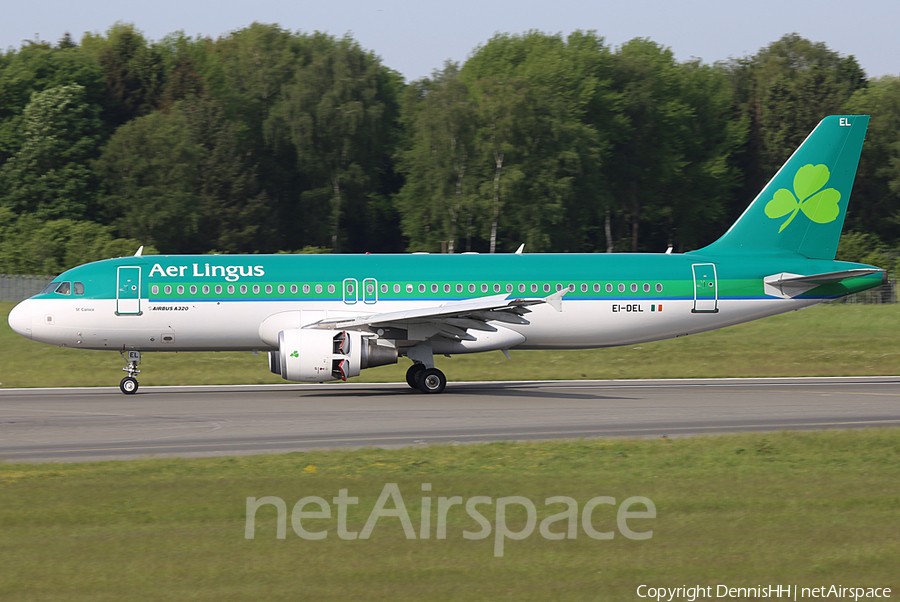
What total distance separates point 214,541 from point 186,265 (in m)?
19.0

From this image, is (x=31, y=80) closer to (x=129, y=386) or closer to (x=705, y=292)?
(x=129, y=386)

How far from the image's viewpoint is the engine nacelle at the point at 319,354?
25212 mm

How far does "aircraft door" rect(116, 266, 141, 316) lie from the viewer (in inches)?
1091

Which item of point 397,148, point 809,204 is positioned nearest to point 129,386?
point 809,204

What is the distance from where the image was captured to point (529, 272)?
28.4m

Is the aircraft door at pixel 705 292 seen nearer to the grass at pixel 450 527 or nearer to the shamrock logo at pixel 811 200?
the shamrock logo at pixel 811 200

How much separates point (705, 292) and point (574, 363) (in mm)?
8567

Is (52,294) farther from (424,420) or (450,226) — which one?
(450,226)

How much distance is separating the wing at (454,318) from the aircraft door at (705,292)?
468cm

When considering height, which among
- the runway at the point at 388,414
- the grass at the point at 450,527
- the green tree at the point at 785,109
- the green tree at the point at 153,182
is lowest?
the grass at the point at 450,527

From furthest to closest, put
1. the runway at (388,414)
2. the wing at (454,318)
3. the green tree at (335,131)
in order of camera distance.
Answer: the green tree at (335,131) → the wing at (454,318) → the runway at (388,414)

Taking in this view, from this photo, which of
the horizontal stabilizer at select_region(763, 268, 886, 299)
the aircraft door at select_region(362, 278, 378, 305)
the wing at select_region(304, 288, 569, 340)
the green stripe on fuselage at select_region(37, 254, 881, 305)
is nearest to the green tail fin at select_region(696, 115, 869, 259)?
the green stripe on fuselage at select_region(37, 254, 881, 305)

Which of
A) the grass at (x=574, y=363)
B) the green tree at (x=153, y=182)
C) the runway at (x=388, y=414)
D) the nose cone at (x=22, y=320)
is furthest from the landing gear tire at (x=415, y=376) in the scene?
the green tree at (x=153, y=182)

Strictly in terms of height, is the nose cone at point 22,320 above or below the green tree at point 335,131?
below
